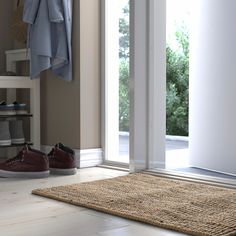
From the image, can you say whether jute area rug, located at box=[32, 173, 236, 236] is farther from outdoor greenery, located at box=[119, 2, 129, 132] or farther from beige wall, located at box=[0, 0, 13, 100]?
beige wall, located at box=[0, 0, 13, 100]

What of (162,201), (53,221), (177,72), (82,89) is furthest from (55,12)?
(53,221)

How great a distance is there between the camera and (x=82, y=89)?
2977 mm

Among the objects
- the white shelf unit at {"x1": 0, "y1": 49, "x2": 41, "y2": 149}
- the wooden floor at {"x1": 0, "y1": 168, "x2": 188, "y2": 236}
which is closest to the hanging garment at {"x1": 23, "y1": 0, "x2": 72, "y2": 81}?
the white shelf unit at {"x1": 0, "y1": 49, "x2": 41, "y2": 149}

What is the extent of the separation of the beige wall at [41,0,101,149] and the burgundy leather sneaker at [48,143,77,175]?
9.8 inches

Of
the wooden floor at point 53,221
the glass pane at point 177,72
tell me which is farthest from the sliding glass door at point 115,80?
the wooden floor at point 53,221

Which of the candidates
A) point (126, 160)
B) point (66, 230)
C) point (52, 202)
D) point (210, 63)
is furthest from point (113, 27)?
point (66, 230)

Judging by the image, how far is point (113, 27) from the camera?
3.07m

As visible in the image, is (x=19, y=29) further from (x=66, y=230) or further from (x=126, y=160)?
(x=66, y=230)

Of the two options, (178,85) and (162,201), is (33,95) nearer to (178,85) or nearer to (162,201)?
(178,85)

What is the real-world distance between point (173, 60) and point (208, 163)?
2.91 ft

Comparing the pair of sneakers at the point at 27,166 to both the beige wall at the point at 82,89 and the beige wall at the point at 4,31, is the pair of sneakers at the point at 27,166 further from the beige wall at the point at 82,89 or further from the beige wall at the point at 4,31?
the beige wall at the point at 4,31

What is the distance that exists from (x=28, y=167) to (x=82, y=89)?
619 millimetres

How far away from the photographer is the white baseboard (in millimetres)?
2965

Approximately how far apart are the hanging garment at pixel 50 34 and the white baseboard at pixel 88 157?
45 centimetres
